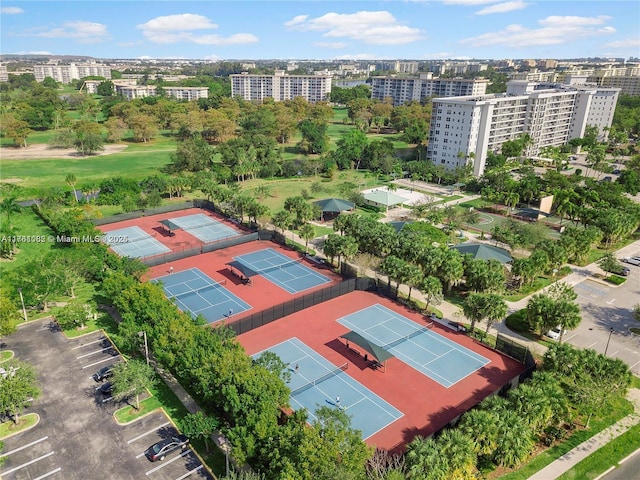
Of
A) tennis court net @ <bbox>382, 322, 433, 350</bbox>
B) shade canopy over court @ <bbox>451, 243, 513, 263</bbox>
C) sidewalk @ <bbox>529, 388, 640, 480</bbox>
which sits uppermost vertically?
shade canopy over court @ <bbox>451, 243, 513, 263</bbox>

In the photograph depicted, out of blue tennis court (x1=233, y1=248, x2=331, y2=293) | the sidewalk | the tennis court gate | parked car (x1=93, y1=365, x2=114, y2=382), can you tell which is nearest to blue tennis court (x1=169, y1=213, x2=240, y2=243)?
blue tennis court (x1=233, y1=248, x2=331, y2=293)

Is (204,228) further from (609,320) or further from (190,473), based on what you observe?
(609,320)

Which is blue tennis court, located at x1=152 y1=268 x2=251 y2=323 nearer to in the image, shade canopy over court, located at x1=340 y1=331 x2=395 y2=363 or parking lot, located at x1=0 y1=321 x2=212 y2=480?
parking lot, located at x1=0 y1=321 x2=212 y2=480

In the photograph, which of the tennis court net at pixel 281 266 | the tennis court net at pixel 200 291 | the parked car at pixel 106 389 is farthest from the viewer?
the tennis court net at pixel 281 266

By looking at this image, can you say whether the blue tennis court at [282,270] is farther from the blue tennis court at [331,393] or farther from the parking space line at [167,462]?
the parking space line at [167,462]

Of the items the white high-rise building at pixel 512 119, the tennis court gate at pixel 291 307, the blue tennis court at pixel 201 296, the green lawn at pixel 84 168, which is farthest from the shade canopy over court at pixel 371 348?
the white high-rise building at pixel 512 119

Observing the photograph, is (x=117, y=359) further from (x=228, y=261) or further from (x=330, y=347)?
(x=228, y=261)
